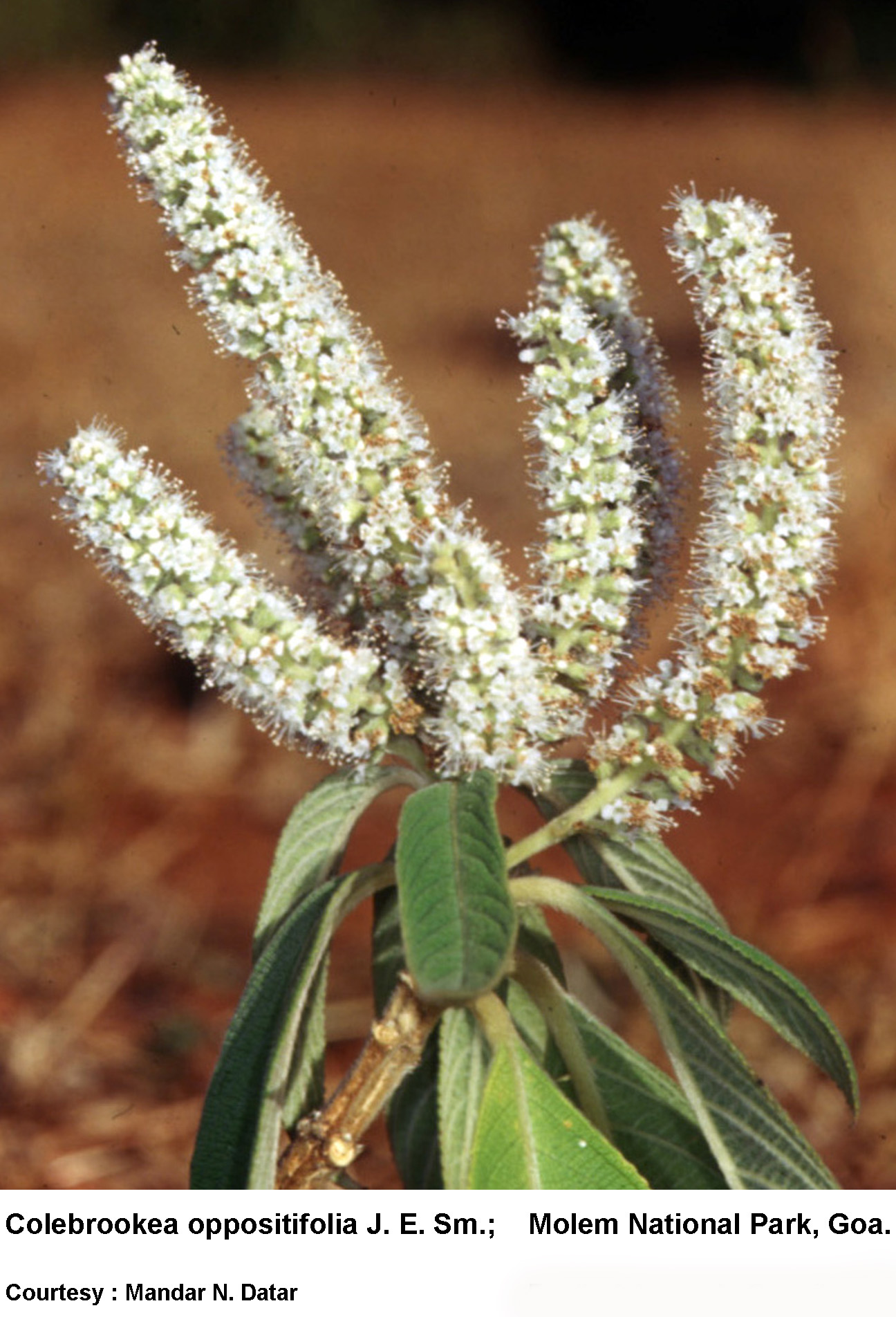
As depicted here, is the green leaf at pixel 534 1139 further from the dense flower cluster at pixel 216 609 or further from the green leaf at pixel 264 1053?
the dense flower cluster at pixel 216 609

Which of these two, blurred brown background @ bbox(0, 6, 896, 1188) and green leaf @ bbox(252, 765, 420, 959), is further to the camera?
blurred brown background @ bbox(0, 6, 896, 1188)

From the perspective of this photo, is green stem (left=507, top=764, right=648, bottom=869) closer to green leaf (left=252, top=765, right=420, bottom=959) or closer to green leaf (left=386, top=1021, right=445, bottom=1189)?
green leaf (left=252, top=765, right=420, bottom=959)

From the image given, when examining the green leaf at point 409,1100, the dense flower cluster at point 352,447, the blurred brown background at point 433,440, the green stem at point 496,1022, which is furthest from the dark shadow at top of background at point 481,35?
the green stem at point 496,1022

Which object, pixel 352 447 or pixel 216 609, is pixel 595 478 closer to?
pixel 352 447

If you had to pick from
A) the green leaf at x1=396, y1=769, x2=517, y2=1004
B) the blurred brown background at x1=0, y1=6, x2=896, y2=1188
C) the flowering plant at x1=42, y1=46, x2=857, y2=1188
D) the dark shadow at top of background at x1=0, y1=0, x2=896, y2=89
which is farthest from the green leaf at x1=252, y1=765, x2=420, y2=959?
the dark shadow at top of background at x1=0, y1=0, x2=896, y2=89

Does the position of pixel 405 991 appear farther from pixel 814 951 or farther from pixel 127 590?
pixel 814 951

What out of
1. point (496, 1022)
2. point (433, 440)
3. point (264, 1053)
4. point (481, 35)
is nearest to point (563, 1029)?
point (496, 1022)

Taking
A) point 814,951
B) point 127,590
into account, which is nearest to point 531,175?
point 814,951
